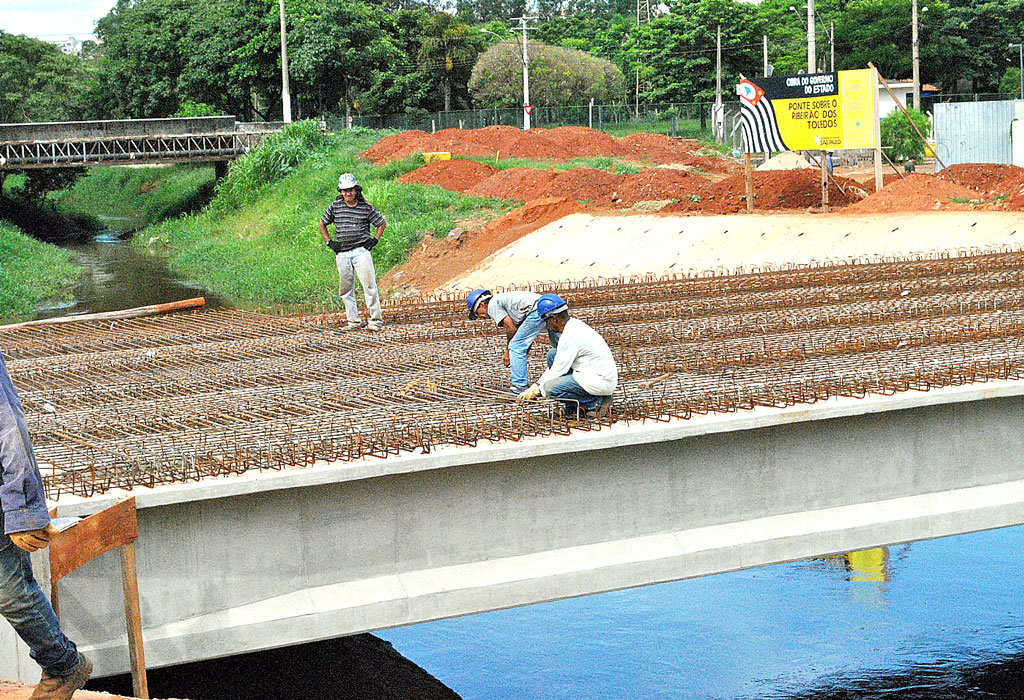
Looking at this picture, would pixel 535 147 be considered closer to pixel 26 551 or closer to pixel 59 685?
pixel 59 685

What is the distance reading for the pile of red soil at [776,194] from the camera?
24875 millimetres

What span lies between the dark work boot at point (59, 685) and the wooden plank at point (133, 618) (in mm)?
725

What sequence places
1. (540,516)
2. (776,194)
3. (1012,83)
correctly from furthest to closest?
(1012,83), (776,194), (540,516)

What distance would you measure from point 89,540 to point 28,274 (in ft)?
85.5

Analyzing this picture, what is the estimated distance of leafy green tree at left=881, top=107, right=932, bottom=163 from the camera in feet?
117

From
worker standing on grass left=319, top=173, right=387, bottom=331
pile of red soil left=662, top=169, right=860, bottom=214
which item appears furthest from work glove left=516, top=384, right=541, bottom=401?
pile of red soil left=662, top=169, right=860, bottom=214

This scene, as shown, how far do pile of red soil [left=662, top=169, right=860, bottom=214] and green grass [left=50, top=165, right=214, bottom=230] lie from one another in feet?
86.8

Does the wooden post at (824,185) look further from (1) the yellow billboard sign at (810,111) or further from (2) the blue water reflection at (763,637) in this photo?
(2) the blue water reflection at (763,637)

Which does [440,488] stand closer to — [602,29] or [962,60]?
[962,60]

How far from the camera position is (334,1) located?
192ft

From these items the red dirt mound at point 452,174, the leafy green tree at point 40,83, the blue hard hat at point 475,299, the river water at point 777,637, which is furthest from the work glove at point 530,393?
the leafy green tree at point 40,83

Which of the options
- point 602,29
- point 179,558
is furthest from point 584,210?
point 602,29

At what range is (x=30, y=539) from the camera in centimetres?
Answer: 475

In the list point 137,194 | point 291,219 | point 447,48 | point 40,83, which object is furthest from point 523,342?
point 40,83
